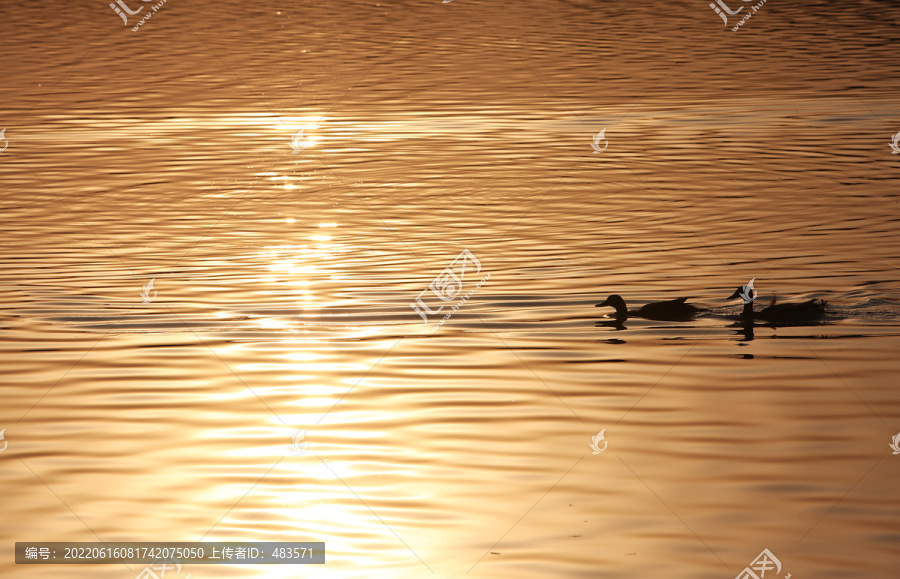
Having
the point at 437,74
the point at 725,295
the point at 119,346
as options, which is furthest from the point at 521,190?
the point at 437,74

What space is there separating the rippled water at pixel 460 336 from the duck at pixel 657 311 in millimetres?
115

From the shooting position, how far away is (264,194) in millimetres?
17844

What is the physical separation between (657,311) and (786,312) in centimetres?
123

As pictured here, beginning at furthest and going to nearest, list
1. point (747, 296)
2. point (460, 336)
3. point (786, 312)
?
1. point (747, 296)
2. point (786, 312)
3. point (460, 336)

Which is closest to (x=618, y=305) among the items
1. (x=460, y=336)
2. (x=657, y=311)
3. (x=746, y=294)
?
(x=657, y=311)

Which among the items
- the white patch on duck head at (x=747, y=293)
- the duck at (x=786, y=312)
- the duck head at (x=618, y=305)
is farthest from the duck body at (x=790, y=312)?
the duck head at (x=618, y=305)

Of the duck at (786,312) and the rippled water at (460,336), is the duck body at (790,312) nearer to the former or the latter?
the duck at (786,312)

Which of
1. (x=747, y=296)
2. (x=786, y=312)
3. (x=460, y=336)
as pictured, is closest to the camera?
(x=460, y=336)

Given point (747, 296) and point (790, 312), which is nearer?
point (790, 312)

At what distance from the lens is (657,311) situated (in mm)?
10992

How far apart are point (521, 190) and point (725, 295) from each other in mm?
6109

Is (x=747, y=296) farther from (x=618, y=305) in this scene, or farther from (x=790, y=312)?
(x=618, y=305)

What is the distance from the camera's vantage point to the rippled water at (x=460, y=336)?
6.88m

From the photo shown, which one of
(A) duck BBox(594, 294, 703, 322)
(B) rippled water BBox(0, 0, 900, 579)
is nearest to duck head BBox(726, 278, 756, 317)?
(B) rippled water BBox(0, 0, 900, 579)
